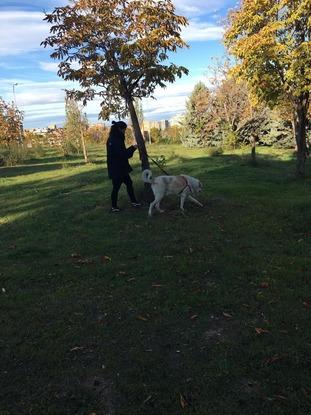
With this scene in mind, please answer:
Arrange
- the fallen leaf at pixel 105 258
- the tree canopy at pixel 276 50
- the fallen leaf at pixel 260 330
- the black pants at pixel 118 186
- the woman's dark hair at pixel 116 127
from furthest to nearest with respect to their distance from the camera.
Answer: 1. the tree canopy at pixel 276 50
2. the black pants at pixel 118 186
3. the woman's dark hair at pixel 116 127
4. the fallen leaf at pixel 105 258
5. the fallen leaf at pixel 260 330

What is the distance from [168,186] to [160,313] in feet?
15.8

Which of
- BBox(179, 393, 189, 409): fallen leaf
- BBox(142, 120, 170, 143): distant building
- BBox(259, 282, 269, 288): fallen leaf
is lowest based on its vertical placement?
BBox(179, 393, 189, 409): fallen leaf

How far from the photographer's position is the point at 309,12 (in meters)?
11.6

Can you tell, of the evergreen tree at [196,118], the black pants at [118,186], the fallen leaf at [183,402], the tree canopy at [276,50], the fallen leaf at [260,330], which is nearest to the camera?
the fallen leaf at [183,402]

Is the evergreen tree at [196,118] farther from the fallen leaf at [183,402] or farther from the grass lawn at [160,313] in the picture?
the fallen leaf at [183,402]

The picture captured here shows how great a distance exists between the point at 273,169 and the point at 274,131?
42.2 feet

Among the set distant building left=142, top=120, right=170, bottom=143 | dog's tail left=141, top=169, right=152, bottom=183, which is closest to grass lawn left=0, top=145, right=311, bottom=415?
dog's tail left=141, top=169, right=152, bottom=183

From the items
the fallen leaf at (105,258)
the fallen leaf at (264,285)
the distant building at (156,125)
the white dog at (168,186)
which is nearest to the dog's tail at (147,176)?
the white dog at (168,186)

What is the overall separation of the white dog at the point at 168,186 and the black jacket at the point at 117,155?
60cm

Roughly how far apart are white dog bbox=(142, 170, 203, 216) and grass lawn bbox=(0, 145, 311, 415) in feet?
1.27

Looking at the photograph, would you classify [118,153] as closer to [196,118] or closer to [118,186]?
[118,186]

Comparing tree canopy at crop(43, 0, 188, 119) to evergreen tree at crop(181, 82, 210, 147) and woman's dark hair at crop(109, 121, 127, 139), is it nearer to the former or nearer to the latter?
woman's dark hair at crop(109, 121, 127, 139)

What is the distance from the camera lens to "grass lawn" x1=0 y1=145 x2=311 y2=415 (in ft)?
11.8

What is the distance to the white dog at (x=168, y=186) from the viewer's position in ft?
30.9
